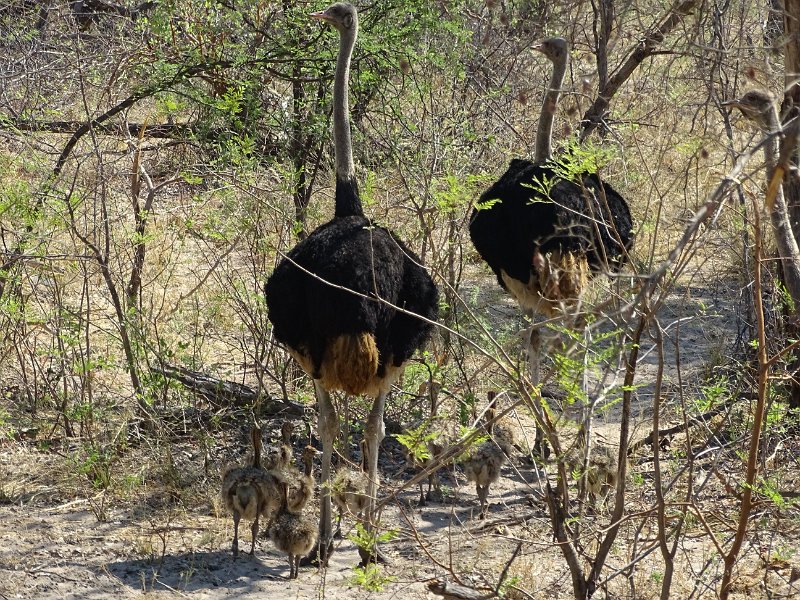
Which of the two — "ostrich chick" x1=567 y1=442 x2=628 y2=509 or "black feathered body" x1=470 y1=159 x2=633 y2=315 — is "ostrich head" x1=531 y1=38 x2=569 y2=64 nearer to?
A: "black feathered body" x1=470 y1=159 x2=633 y2=315

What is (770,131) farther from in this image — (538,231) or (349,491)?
(538,231)

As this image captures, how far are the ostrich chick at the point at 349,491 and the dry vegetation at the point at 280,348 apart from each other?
0.21 m

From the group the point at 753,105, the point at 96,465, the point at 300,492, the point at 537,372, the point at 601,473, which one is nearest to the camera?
the point at 753,105

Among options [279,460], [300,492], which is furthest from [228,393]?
[300,492]

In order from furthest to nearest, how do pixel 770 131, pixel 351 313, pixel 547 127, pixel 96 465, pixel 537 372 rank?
1. pixel 547 127
2. pixel 537 372
3. pixel 96 465
4. pixel 351 313
5. pixel 770 131

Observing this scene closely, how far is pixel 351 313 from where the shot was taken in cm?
513

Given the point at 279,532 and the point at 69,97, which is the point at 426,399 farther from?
the point at 69,97

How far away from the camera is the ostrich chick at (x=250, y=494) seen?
5434 mm

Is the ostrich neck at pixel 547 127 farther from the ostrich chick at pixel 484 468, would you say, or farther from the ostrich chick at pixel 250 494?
the ostrich chick at pixel 250 494

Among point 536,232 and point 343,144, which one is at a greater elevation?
point 343,144

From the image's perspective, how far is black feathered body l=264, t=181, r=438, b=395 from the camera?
516cm

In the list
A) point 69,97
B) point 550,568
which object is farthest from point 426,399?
point 69,97

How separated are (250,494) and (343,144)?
1.84 metres

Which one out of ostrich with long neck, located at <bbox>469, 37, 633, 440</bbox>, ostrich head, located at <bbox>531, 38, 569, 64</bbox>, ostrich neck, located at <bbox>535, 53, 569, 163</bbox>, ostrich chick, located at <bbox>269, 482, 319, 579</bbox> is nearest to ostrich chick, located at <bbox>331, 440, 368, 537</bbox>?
ostrich chick, located at <bbox>269, 482, 319, 579</bbox>
